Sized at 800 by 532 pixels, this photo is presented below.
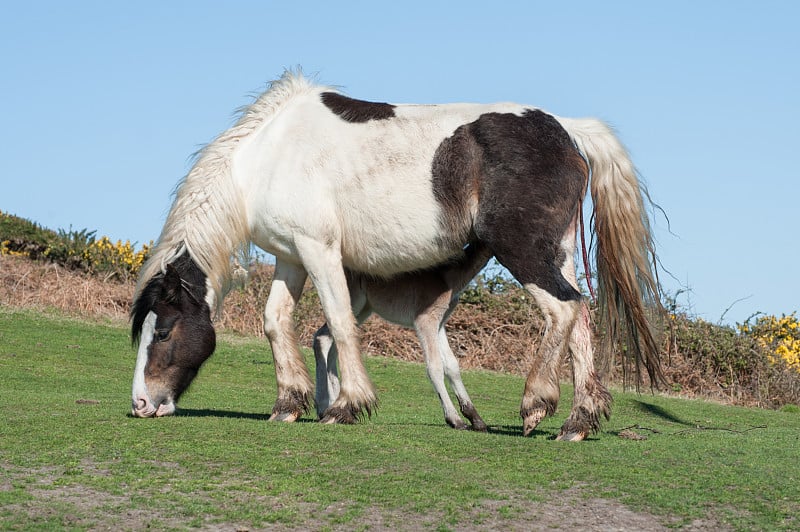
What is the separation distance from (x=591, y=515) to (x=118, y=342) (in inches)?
436

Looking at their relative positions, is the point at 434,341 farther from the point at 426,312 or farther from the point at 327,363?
the point at 327,363

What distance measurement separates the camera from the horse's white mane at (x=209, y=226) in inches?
320

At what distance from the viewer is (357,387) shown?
7.84 m

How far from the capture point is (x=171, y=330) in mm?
8094

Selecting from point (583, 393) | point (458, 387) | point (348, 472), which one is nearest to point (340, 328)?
point (458, 387)

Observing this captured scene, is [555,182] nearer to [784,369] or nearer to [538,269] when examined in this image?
[538,269]

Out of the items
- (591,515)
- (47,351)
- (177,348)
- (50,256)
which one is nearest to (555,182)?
(591,515)

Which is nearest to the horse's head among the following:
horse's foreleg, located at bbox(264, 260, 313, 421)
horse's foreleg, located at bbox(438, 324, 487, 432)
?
horse's foreleg, located at bbox(264, 260, 313, 421)

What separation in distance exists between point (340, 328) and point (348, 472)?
221cm

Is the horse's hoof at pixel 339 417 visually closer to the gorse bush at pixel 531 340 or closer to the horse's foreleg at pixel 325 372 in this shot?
the horse's foreleg at pixel 325 372

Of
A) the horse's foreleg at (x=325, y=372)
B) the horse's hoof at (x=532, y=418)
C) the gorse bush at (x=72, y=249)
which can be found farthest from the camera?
the gorse bush at (x=72, y=249)

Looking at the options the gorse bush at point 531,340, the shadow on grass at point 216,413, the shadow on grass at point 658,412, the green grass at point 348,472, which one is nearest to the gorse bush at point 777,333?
the gorse bush at point 531,340

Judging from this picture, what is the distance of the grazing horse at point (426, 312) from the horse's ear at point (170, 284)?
1.28 meters

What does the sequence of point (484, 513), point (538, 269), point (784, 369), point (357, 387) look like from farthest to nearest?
point (784, 369)
point (357, 387)
point (538, 269)
point (484, 513)
